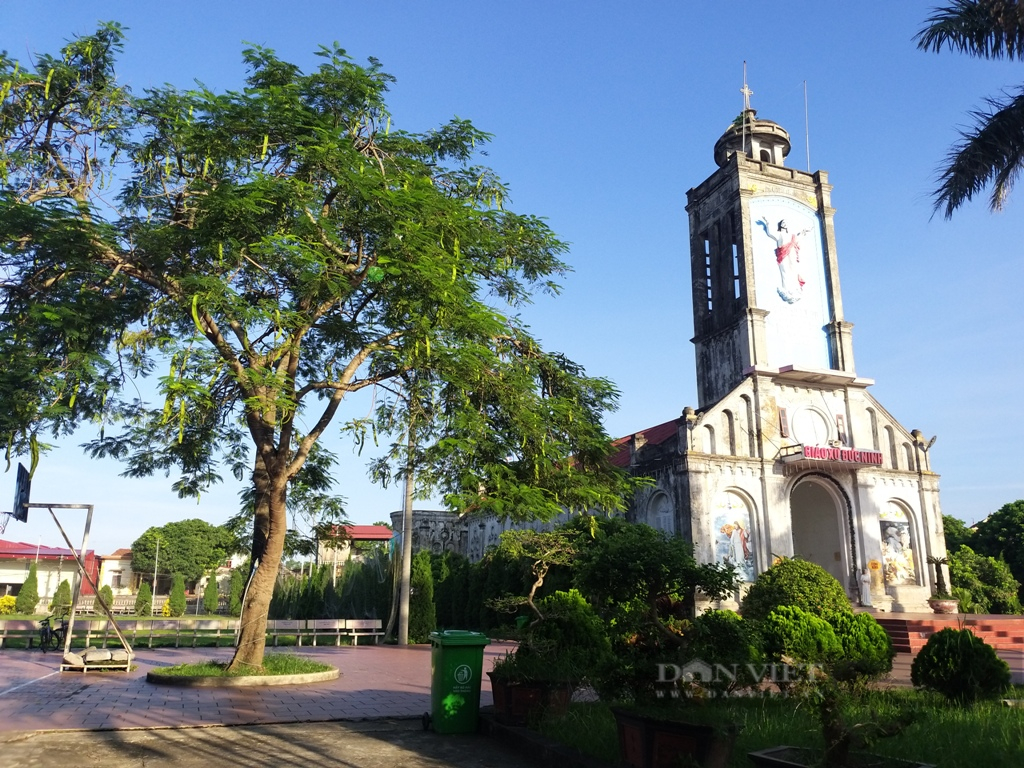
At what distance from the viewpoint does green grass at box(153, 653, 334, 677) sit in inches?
508

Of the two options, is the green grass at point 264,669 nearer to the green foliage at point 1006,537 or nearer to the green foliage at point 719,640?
the green foliage at point 719,640

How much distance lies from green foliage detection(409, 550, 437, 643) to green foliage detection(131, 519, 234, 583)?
47.0 meters

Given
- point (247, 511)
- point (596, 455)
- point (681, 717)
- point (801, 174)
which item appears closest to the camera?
point (681, 717)

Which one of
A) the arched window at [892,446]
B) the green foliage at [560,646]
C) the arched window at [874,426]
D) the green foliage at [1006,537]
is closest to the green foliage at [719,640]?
the green foliage at [560,646]

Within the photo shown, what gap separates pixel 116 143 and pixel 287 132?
316cm

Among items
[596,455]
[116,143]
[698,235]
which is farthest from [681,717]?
[698,235]

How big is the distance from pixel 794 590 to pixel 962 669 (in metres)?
12.0

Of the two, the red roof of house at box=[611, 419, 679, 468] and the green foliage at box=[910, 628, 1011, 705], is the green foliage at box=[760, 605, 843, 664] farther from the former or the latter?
the red roof of house at box=[611, 419, 679, 468]

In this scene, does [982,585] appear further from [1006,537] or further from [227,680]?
[227,680]

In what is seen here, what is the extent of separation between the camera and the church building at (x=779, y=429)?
1123 inches

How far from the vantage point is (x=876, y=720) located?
6.00 m

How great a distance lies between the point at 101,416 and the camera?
12234 millimetres

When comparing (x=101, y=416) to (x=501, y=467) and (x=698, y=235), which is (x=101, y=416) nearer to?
(x=501, y=467)

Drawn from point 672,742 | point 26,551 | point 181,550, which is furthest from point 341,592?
point 181,550
